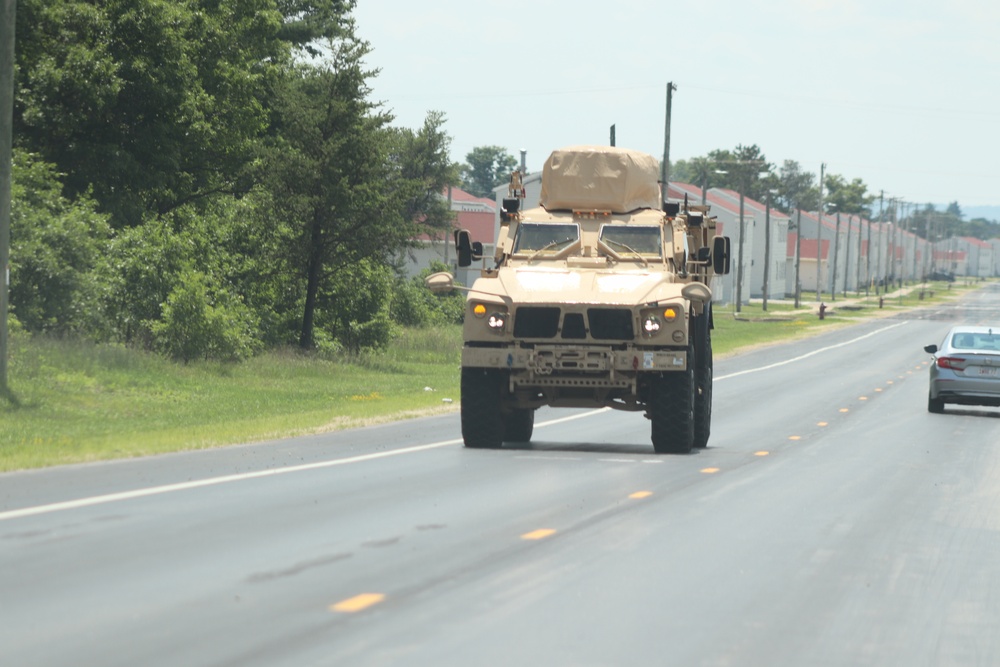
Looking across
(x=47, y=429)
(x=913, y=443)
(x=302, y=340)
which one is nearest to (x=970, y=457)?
(x=913, y=443)

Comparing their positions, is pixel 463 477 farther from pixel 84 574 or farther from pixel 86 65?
pixel 86 65

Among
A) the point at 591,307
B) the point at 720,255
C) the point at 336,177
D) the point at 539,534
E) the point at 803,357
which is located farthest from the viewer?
the point at 803,357

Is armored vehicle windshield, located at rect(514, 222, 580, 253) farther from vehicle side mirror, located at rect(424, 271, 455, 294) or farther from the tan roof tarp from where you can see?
vehicle side mirror, located at rect(424, 271, 455, 294)

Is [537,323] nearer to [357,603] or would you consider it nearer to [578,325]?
[578,325]

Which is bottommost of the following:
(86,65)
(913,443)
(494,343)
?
(913,443)

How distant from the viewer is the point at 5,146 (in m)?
21.7

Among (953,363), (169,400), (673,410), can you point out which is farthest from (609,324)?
(953,363)

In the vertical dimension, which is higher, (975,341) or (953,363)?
(975,341)

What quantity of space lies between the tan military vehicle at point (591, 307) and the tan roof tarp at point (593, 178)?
1 cm

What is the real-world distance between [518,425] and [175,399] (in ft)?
26.4

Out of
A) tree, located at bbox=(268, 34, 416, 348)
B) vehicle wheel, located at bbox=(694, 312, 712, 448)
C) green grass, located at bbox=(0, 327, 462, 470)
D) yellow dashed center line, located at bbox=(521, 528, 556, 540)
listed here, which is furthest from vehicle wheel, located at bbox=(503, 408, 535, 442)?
tree, located at bbox=(268, 34, 416, 348)

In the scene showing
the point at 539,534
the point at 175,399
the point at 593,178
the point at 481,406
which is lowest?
the point at 175,399

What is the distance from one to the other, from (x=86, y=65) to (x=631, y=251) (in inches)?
750

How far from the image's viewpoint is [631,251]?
63.2 ft
